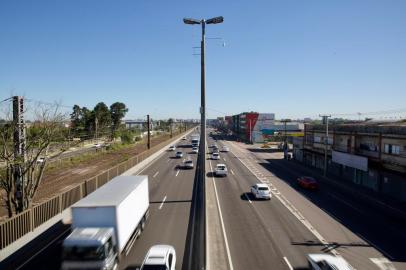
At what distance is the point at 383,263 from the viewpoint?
50.0 ft

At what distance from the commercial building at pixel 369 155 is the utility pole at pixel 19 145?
30169 millimetres

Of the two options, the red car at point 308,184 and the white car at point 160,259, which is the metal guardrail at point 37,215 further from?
the red car at point 308,184

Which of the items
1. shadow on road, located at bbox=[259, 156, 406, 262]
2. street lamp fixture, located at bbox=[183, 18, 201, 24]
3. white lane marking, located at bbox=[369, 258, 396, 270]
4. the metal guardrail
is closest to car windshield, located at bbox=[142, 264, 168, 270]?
the metal guardrail

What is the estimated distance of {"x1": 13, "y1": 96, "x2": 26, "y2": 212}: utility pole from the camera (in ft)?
62.5

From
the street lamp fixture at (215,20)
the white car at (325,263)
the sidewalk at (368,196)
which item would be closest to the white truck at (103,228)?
the white car at (325,263)

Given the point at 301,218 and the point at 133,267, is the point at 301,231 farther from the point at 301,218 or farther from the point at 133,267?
the point at 133,267

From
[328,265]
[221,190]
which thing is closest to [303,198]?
[221,190]

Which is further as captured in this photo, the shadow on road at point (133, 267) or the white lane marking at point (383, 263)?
the white lane marking at point (383, 263)

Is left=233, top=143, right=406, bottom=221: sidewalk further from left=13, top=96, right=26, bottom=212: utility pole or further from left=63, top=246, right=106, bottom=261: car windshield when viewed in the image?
left=13, top=96, right=26, bottom=212: utility pole

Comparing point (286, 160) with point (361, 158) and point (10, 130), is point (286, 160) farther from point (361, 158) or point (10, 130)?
point (10, 130)

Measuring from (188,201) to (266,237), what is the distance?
986 cm

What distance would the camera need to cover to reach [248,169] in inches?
1831

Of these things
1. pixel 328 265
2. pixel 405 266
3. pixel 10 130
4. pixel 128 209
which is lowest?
pixel 405 266

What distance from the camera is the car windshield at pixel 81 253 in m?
12.3
